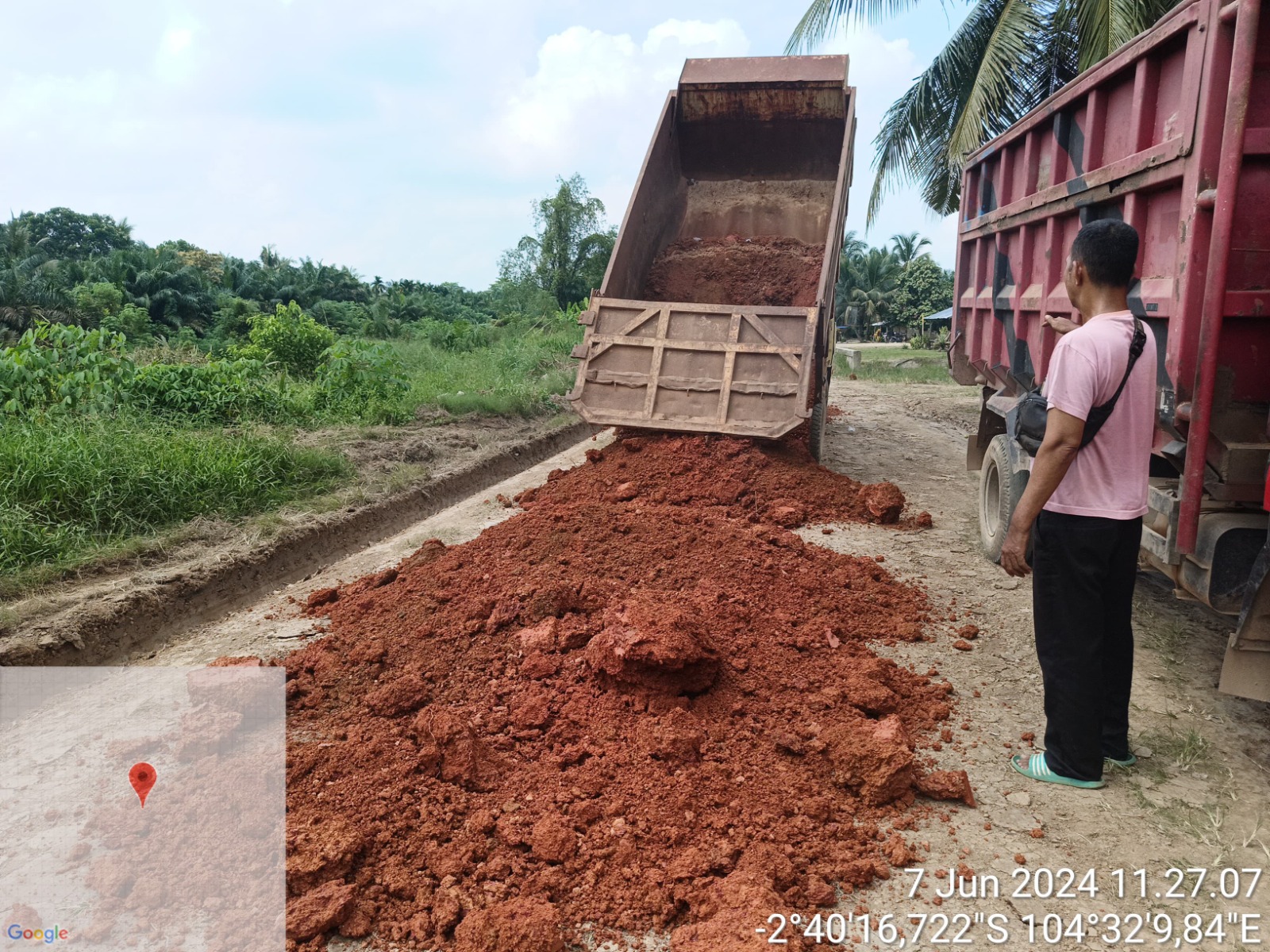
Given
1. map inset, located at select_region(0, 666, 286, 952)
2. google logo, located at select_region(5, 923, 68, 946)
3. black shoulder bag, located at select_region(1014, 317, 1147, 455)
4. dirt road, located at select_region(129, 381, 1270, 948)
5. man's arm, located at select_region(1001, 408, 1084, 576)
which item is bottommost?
google logo, located at select_region(5, 923, 68, 946)

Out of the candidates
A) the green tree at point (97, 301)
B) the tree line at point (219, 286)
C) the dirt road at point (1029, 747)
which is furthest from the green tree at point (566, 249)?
the dirt road at point (1029, 747)

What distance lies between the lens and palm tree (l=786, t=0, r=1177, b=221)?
396 inches

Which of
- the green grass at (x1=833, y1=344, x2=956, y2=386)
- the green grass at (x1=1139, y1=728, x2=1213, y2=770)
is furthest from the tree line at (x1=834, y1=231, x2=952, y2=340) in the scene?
the green grass at (x1=1139, y1=728, x2=1213, y2=770)

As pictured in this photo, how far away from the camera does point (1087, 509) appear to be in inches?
107

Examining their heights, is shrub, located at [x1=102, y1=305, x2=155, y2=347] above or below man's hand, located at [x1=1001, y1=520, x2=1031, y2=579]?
above

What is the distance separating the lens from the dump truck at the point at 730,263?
260 inches

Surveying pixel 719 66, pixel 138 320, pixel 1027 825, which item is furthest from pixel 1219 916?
pixel 138 320

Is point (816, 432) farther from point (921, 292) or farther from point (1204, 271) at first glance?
point (921, 292)

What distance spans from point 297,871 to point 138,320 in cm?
2244

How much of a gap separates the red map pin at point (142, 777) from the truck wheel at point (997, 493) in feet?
13.9

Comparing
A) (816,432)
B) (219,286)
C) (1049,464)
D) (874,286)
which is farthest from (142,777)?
(874,286)

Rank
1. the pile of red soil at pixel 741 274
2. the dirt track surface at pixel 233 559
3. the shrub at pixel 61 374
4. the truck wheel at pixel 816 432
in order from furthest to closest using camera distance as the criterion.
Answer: the pile of red soil at pixel 741 274, the truck wheel at pixel 816 432, the shrub at pixel 61 374, the dirt track surface at pixel 233 559

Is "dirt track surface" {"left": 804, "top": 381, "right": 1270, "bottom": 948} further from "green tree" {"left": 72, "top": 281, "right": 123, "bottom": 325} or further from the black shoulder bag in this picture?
"green tree" {"left": 72, "top": 281, "right": 123, "bottom": 325}

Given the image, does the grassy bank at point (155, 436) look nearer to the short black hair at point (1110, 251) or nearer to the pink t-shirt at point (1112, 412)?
the pink t-shirt at point (1112, 412)
